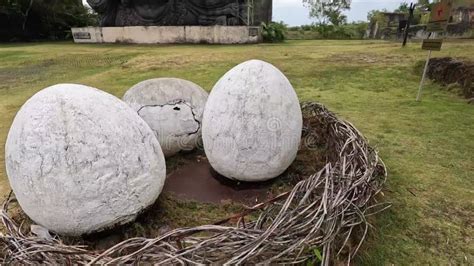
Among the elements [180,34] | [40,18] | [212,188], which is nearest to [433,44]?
[212,188]

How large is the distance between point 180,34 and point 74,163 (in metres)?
13.9

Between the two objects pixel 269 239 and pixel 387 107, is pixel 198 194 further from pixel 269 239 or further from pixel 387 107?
pixel 387 107

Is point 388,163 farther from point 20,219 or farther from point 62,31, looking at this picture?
point 62,31

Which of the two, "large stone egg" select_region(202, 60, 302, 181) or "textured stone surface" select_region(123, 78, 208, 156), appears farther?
"textured stone surface" select_region(123, 78, 208, 156)

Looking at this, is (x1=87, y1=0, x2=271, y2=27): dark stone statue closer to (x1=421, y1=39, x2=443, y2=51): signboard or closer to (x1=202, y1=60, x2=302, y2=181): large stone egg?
(x1=421, y1=39, x2=443, y2=51): signboard

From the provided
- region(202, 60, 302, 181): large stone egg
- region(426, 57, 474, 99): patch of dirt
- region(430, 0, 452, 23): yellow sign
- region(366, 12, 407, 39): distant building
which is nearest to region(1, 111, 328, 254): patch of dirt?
region(202, 60, 302, 181): large stone egg

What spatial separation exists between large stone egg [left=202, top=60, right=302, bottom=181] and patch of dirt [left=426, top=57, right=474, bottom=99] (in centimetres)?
A: 496

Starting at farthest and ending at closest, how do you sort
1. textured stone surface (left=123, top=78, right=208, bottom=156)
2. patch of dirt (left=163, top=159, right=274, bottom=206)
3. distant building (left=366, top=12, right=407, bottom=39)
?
1. distant building (left=366, top=12, right=407, bottom=39)
2. textured stone surface (left=123, top=78, right=208, bottom=156)
3. patch of dirt (left=163, top=159, right=274, bottom=206)

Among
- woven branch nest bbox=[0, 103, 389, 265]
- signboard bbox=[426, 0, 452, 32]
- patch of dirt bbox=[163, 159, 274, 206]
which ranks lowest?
patch of dirt bbox=[163, 159, 274, 206]

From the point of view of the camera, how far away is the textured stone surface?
3.51 metres

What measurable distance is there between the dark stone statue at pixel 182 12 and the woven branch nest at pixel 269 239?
1423 cm

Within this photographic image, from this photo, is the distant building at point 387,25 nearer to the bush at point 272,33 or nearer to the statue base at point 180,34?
the bush at point 272,33

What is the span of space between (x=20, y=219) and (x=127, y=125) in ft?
3.53

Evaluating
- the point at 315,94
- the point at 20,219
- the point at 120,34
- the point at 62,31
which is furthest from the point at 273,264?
the point at 62,31
